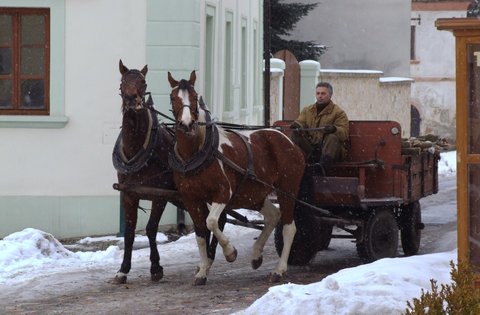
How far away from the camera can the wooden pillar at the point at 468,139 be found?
9694 mm

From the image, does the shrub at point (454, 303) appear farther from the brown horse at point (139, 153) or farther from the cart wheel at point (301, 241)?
the cart wheel at point (301, 241)

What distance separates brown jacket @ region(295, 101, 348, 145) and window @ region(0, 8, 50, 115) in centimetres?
A: 475

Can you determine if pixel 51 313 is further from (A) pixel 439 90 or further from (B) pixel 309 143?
(A) pixel 439 90

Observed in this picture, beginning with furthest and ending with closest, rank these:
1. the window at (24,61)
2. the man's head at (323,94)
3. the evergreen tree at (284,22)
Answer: the evergreen tree at (284,22), the window at (24,61), the man's head at (323,94)

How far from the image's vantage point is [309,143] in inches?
551

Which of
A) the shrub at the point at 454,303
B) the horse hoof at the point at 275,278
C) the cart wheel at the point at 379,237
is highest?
the shrub at the point at 454,303

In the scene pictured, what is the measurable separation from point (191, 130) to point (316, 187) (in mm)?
2172

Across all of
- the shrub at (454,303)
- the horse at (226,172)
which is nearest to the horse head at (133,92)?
the horse at (226,172)

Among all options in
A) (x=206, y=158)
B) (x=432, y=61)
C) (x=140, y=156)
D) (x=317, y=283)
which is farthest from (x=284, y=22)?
(x=317, y=283)

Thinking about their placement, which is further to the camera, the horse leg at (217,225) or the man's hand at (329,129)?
the man's hand at (329,129)

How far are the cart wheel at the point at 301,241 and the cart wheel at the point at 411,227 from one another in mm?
1477

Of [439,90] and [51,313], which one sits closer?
[51,313]

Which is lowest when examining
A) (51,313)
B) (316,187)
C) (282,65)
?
(51,313)

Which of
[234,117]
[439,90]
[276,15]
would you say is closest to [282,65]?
[234,117]
